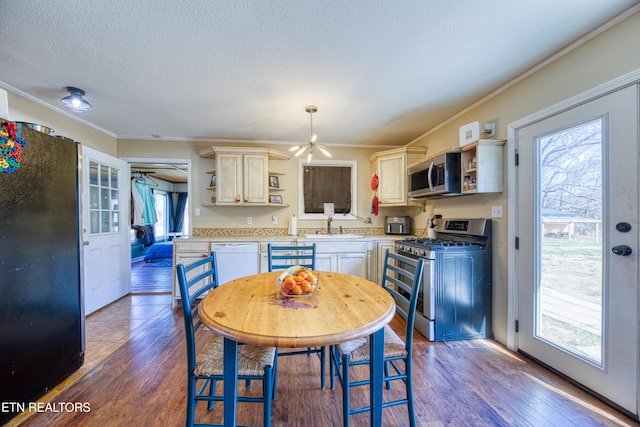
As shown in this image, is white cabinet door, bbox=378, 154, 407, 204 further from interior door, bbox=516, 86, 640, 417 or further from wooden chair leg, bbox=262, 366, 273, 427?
wooden chair leg, bbox=262, 366, 273, 427

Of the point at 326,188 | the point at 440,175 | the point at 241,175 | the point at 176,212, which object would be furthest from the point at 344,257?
the point at 176,212

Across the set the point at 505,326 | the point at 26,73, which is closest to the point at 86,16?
the point at 26,73

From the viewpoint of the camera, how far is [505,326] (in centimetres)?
226

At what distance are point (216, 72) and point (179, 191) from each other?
7.26 m

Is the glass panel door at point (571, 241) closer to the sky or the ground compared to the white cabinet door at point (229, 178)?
closer to the ground

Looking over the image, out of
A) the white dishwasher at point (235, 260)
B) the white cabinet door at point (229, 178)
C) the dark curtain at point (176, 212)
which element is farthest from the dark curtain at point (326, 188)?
the dark curtain at point (176, 212)

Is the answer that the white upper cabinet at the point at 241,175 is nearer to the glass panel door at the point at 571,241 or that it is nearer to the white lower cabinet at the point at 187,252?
the white lower cabinet at the point at 187,252

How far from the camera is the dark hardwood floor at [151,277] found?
13.1 ft

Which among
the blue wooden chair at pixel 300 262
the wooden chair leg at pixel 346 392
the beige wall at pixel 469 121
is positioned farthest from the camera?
the blue wooden chair at pixel 300 262

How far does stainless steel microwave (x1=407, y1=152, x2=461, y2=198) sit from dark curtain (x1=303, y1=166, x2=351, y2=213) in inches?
49.2

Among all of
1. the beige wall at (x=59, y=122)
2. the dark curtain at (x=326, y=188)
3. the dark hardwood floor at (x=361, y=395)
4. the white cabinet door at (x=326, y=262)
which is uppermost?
the beige wall at (x=59, y=122)

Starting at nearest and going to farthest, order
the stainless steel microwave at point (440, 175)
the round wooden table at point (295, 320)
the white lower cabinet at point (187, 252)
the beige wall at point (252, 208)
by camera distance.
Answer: the round wooden table at point (295, 320) → the stainless steel microwave at point (440, 175) → the white lower cabinet at point (187, 252) → the beige wall at point (252, 208)

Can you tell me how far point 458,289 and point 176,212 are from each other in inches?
327

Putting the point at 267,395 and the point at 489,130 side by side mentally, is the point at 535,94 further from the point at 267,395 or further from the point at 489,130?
the point at 267,395
